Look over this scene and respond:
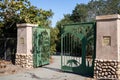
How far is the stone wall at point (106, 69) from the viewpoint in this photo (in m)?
10.1

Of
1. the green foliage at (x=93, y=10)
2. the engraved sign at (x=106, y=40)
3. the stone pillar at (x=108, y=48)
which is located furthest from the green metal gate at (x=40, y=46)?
the green foliage at (x=93, y=10)

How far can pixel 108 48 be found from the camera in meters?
10.3

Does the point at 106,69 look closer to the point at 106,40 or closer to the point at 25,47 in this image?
the point at 106,40

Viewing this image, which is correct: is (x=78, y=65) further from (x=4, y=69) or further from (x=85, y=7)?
(x=85, y=7)

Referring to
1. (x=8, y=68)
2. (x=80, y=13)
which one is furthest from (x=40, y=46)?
(x=80, y=13)

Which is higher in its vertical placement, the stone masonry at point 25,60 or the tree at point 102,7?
the tree at point 102,7

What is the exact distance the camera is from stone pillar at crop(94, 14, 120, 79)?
1006 cm

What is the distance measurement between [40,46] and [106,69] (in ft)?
18.7

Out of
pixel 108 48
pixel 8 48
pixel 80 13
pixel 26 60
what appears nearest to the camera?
pixel 108 48

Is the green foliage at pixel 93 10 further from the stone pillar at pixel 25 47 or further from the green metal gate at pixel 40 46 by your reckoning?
the stone pillar at pixel 25 47

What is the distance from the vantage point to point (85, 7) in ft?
135

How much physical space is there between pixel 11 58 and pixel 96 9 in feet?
86.1

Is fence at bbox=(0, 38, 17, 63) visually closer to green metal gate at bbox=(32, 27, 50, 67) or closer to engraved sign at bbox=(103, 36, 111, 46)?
green metal gate at bbox=(32, 27, 50, 67)

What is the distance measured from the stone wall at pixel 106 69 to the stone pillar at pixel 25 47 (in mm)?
5011
